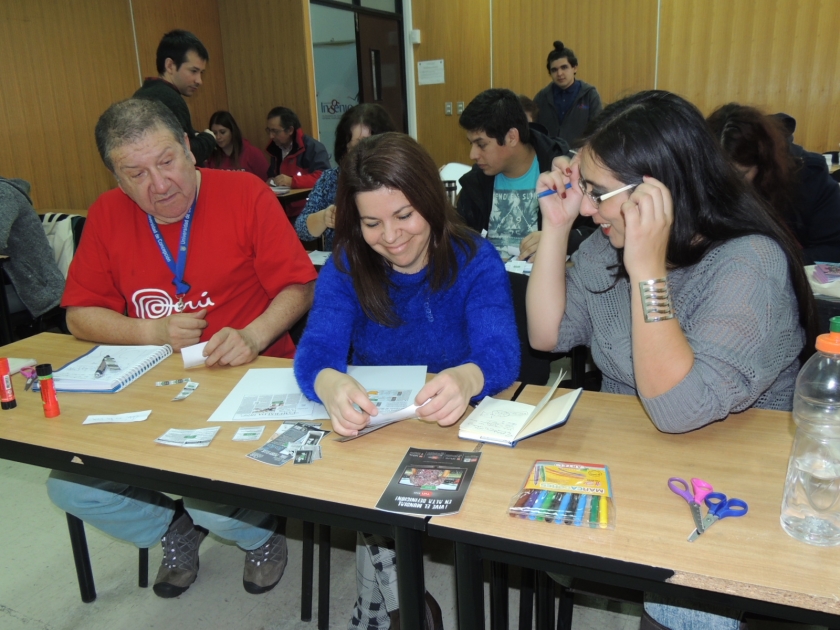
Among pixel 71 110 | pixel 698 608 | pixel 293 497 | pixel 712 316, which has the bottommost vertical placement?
pixel 698 608

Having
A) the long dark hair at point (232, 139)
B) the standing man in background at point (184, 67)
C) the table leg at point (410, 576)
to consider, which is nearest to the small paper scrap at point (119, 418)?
the table leg at point (410, 576)

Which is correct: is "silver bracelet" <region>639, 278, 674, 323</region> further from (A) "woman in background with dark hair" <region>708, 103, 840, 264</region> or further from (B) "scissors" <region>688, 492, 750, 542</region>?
(A) "woman in background with dark hair" <region>708, 103, 840, 264</region>

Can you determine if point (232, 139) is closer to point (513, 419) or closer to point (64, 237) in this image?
point (64, 237)

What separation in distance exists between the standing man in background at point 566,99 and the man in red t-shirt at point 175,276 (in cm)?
498

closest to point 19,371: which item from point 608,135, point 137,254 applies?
point 137,254

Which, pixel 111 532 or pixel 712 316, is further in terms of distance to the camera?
pixel 111 532

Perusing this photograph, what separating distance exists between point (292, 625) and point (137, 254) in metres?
1.19

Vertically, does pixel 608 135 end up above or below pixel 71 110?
below

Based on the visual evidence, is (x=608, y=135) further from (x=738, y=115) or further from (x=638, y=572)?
(x=738, y=115)

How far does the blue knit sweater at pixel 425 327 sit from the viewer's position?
150 cm

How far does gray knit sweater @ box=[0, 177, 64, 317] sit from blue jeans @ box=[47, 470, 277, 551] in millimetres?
1946

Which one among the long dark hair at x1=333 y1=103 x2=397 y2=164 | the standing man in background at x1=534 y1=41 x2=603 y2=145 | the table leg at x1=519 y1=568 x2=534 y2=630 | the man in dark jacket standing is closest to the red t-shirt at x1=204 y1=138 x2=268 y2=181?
the man in dark jacket standing

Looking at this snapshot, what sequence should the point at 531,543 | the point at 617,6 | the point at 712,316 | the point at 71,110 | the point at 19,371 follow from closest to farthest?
the point at 531,543 → the point at 712,316 → the point at 19,371 → the point at 71,110 → the point at 617,6

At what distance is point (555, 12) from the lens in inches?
301
